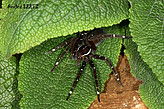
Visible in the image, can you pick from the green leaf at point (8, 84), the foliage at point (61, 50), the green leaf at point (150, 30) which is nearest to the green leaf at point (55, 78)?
the foliage at point (61, 50)

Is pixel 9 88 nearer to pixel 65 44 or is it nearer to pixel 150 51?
pixel 65 44

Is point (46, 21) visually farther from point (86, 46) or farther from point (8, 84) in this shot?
point (8, 84)

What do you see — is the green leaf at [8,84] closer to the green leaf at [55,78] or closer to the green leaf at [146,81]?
the green leaf at [55,78]

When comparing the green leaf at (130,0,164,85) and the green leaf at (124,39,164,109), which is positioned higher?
the green leaf at (130,0,164,85)

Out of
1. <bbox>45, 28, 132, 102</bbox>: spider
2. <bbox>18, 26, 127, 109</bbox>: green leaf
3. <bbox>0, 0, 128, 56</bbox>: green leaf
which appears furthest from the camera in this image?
<bbox>45, 28, 132, 102</bbox>: spider

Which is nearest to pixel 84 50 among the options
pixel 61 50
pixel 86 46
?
pixel 86 46

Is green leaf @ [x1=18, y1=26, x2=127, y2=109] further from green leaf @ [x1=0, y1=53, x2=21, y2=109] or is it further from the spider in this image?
green leaf @ [x1=0, y1=53, x2=21, y2=109]

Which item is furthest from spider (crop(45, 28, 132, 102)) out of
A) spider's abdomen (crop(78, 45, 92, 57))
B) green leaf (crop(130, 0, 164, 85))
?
green leaf (crop(130, 0, 164, 85))
